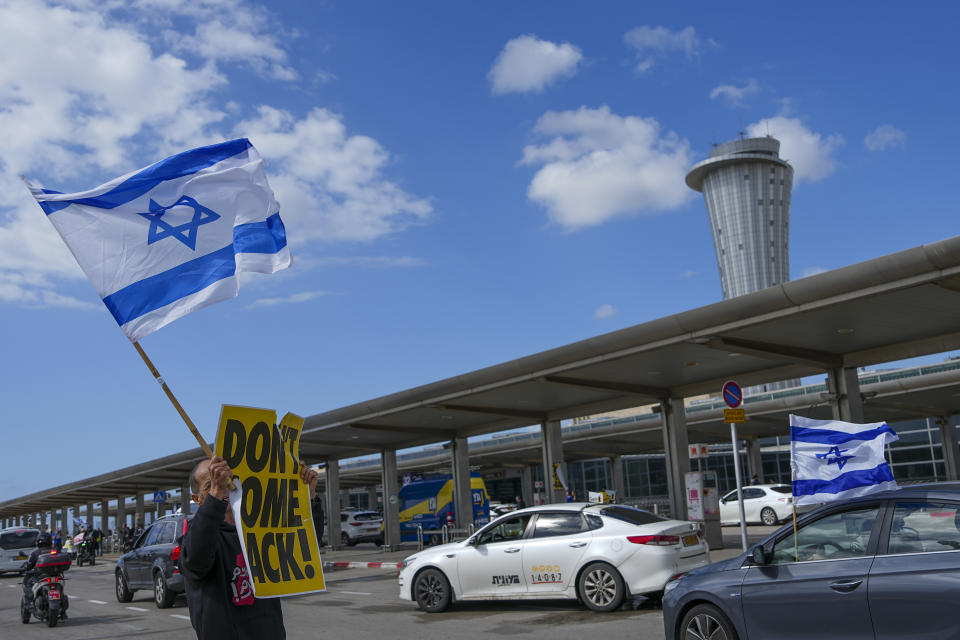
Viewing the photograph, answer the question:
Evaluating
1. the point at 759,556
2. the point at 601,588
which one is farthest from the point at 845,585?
the point at 601,588

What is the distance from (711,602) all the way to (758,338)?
12520mm

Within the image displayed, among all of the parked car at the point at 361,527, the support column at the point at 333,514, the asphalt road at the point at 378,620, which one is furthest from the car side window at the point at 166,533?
the parked car at the point at 361,527

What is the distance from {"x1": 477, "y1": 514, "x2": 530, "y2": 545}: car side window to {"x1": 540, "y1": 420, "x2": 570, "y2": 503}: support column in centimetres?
1537

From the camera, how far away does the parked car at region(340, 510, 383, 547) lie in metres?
42.6

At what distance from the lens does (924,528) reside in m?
6.70

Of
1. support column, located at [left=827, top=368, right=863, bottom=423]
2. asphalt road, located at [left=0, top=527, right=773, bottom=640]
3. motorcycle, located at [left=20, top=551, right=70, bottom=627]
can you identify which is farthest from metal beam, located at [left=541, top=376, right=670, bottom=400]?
motorcycle, located at [left=20, top=551, right=70, bottom=627]

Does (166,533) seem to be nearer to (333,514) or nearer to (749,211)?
(333,514)

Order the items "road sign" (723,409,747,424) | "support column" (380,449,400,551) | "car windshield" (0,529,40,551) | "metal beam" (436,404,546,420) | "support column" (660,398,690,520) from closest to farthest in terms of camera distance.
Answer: "road sign" (723,409,747,424)
"support column" (660,398,690,520)
"metal beam" (436,404,546,420)
"car windshield" (0,529,40,551)
"support column" (380,449,400,551)

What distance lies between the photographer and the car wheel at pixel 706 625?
7.80m

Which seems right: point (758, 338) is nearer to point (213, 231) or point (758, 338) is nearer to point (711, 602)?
point (711, 602)

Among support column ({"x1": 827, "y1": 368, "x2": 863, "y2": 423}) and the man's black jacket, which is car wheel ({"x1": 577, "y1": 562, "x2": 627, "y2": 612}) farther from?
support column ({"x1": 827, "y1": 368, "x2": 863, "y2": 423})

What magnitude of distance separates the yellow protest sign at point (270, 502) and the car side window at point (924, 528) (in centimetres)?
451

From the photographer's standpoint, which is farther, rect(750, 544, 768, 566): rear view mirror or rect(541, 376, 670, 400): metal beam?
rect(541, 376, 670, 400): metal beam

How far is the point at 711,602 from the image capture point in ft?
26.0
